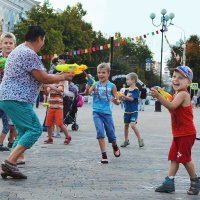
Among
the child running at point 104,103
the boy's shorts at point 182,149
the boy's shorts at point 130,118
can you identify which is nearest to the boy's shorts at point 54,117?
the boy's shorts at point 130,118

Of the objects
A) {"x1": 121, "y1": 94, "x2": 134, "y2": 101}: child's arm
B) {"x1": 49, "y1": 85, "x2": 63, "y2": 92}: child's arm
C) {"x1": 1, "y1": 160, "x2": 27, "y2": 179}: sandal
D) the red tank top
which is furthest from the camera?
{"x1": 121, "y1": 94, "x2": 134, "y2": 101}: child's arm

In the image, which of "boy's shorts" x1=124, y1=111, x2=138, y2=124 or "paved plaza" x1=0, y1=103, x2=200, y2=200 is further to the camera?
"boy's shorts" x1=124, y1=111, x2=138, y2=124

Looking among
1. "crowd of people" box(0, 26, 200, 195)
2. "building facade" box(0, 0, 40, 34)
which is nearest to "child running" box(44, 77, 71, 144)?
"crowd of people" box(0, 26, 200, 195)

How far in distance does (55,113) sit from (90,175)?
471 centimetres

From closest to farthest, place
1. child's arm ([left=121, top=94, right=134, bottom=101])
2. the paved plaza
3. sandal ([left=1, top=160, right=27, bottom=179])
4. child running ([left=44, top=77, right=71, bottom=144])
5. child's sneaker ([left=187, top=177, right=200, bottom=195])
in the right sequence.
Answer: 1. the paved plaza
2. child's sneaker ([left=187, top=177, right=200, bottom=195])
3. sandal ([left=1, top=160, right=27, bottom=179])
4. child's arm ([left=121, top=94, right=134, bottom=101])
5. child running ([left=44, top=77, right=71, bottom=144])

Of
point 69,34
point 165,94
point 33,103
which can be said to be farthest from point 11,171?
point 69,34

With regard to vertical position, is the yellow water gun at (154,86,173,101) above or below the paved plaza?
above

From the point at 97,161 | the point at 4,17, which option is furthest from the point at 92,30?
the point at 97,161

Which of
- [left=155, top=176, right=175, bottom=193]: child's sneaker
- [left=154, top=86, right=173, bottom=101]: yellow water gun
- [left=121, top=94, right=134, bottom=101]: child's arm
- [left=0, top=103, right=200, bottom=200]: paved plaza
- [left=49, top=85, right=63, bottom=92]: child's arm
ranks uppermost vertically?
[left=49, top=85, right=63, bottom=92]: child's arm

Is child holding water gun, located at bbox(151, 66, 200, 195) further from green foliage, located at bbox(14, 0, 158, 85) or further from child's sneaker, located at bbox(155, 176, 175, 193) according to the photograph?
green foliage, located at bbox(14, 0, 158, 85)

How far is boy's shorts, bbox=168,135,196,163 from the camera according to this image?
6422 millimetres

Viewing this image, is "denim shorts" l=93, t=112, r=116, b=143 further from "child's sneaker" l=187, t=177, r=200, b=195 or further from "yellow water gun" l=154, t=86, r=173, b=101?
"child's sneaker" l=187, t=177, r=200, b=195

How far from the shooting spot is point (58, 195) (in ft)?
19.6

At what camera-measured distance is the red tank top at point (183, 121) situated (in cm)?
646
